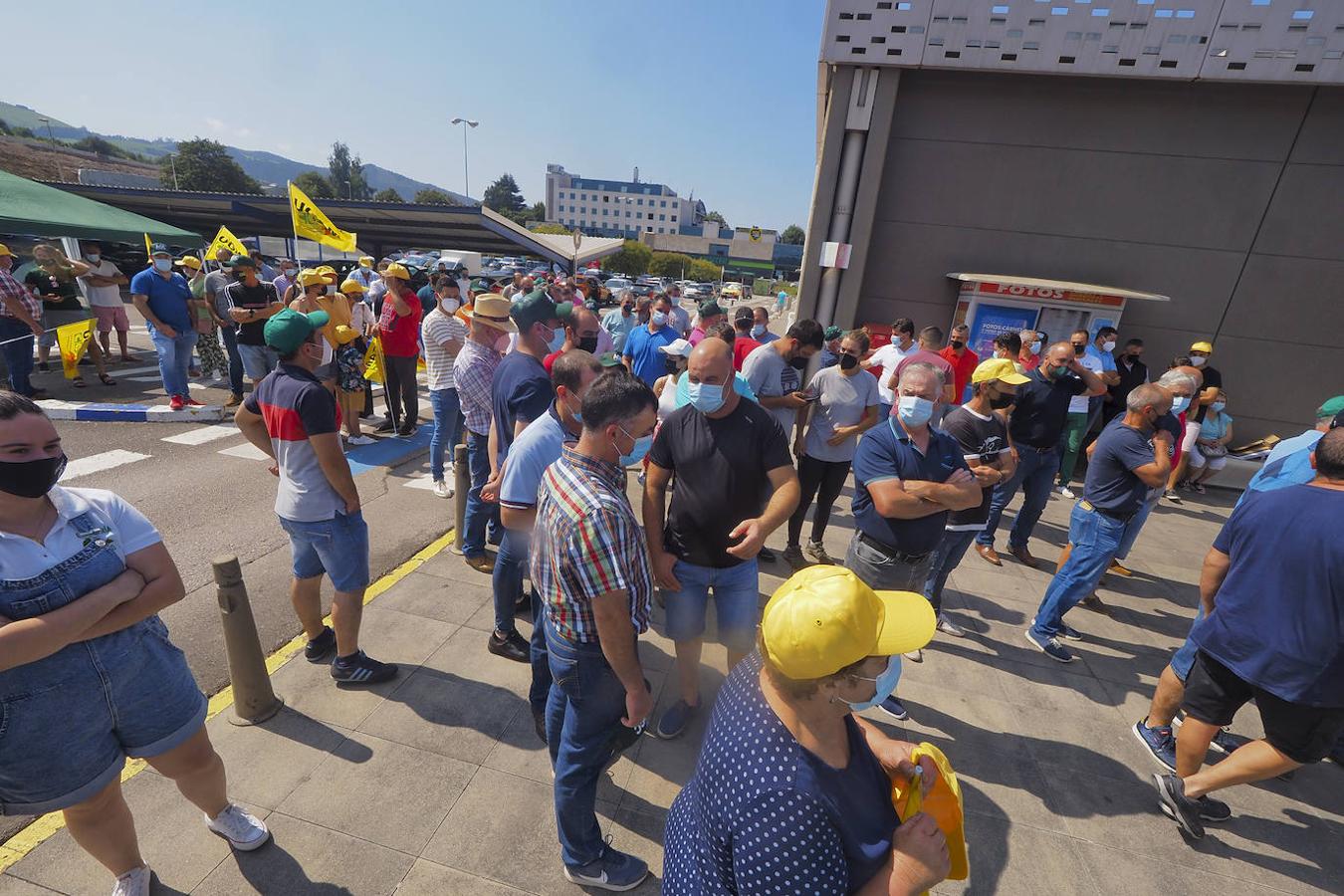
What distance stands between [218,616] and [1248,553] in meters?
6.10

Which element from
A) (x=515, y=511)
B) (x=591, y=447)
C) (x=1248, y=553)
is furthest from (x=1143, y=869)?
(x=515, y=511)

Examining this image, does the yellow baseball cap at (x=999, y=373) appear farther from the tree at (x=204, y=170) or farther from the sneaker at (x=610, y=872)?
the tree at (x=204, y=170)

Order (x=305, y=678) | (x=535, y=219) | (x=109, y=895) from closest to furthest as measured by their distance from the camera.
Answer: (x=109, y=895)
(x=305, y=678)
(x=535, y=219)

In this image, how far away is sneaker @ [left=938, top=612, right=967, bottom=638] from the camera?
14.6 feet

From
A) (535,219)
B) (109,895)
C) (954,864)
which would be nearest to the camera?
(954,864)

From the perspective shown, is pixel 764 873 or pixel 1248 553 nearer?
pixel 764 873

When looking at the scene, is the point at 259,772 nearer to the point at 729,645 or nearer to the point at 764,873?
the point at 729,645

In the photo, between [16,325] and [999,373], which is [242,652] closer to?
[999,373]

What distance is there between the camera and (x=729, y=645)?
10.5ft

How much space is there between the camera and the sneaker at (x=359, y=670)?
11.1ft

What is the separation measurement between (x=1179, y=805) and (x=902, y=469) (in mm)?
2142

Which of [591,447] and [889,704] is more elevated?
[591,447]

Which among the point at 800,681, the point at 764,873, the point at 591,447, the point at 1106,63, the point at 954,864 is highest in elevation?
the point at 1106,63

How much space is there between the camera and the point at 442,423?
6.00m
